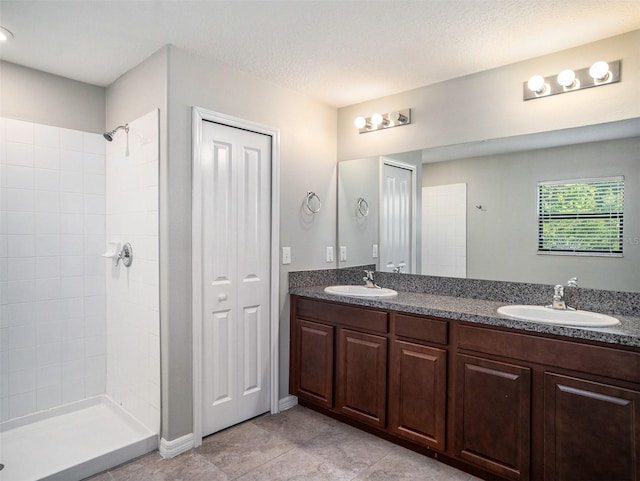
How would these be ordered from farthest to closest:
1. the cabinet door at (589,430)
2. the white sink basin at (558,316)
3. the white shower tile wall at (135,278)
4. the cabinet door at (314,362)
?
1. the cabinet door at (314,362)
2. the white shower tile wall at (135,278)
3. the white sink basin at (558,316)
4. the cabinet door at (589,430)

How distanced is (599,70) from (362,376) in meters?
2.21

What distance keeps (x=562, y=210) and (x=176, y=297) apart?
7.65 feet

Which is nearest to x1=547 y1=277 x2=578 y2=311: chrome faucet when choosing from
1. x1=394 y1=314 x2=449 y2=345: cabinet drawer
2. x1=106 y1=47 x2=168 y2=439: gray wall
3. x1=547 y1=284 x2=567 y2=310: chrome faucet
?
x1=547 y1=284 x2=567 y2=310: chrome faucet

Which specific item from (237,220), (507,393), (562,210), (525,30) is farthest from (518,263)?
(237,220)

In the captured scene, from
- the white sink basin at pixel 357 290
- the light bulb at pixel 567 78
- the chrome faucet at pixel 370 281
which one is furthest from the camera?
the chrome faucet at pixel 370 281

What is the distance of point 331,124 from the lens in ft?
11.2

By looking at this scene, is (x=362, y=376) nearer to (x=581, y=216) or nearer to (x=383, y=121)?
(x=581, y=216)

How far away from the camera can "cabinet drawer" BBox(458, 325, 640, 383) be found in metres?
1.73

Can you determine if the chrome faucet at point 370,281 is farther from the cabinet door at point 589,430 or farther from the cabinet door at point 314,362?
the cabinet door at point 589,430

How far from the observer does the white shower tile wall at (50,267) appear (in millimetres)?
2641

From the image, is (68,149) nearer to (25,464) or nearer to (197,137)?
(197,137)

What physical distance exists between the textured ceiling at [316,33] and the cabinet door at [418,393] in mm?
1743

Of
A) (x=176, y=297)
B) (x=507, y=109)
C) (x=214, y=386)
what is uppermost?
(x=507, y=109)

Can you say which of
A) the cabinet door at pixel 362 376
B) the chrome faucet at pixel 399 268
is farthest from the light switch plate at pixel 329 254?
the cabinet door at pixel 362 376
